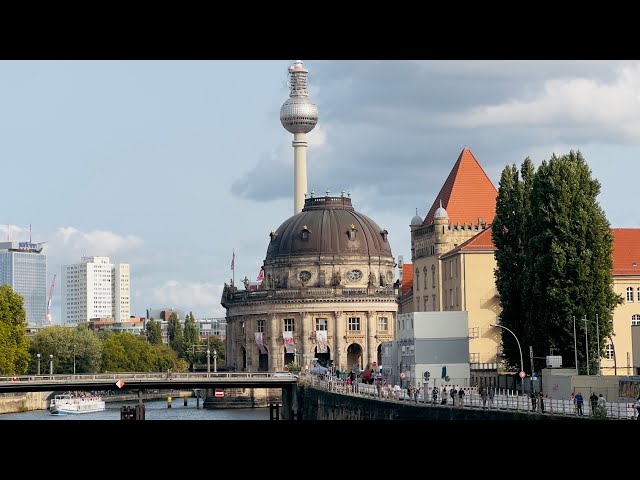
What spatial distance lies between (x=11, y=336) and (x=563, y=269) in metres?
84.0

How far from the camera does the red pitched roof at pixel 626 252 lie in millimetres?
123506

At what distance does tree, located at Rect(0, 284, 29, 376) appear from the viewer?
15300cm

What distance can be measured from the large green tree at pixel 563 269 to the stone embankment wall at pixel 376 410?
9.54m

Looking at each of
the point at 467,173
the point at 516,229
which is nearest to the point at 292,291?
the point at 467,173

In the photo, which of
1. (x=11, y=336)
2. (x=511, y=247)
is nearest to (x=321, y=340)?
(x=11, y=336)

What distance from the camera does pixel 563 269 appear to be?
8731cm

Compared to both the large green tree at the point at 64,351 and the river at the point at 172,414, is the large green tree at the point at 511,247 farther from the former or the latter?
the large green tree at the point at 64,351

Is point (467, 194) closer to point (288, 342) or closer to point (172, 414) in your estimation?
point (172, 414)

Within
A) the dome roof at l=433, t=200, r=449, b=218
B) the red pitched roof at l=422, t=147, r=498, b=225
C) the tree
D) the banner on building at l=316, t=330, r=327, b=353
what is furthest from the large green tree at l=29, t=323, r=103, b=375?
the dome roof at l=433, t=200, r=449, b=218

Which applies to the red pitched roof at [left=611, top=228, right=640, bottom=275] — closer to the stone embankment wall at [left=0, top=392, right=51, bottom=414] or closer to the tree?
the stone embankment wall at [left=0, top=392, right=51, bottom=414]

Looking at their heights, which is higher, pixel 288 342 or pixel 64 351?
pixel 288 342

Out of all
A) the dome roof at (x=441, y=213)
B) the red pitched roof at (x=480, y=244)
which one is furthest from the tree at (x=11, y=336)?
the red pitched roof at (x=480, y=244)
